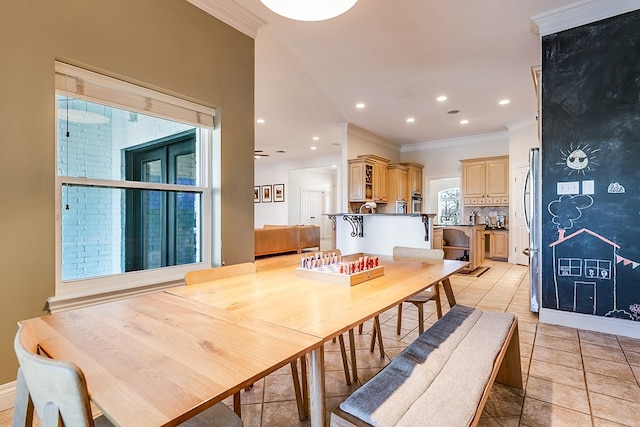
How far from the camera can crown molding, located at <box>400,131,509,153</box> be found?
6943mm

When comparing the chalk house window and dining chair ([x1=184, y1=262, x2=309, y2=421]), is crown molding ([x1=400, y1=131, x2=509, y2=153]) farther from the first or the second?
dining chair ([x1=184, y1=262, x2=309, y2=421])

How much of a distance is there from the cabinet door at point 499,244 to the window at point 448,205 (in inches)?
90.2

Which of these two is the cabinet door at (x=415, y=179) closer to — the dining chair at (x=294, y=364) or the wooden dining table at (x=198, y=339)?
the wooden dining table at (x=198, y=339)

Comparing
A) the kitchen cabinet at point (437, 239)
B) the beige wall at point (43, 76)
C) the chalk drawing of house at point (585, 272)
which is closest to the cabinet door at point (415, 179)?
the kitchen cabinet at point (437, 239)

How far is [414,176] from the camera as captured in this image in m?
7.78

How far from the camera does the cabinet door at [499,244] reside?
6559 millimetres

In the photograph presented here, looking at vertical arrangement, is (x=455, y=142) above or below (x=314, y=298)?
above

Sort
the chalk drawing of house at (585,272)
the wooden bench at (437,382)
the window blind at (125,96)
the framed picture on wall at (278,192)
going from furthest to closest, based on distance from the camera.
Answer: the framed picture on wall at (278,192) → the chalk drawing of house at (585,272) → the window blind at (125,96) → the wooden bench at (437,382)

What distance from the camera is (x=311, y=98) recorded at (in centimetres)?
493

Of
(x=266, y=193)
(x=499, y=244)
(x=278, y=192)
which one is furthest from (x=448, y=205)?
(x=266, y=193)

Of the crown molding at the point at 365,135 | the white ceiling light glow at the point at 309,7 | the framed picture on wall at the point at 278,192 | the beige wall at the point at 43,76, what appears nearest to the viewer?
the white ceiling light glow at the point at 309,7

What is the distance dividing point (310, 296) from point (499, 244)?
6520 millimetres

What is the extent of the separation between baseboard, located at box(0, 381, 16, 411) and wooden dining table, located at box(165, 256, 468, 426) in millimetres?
1165

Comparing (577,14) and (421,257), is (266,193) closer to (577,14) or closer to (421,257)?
(421,257)
